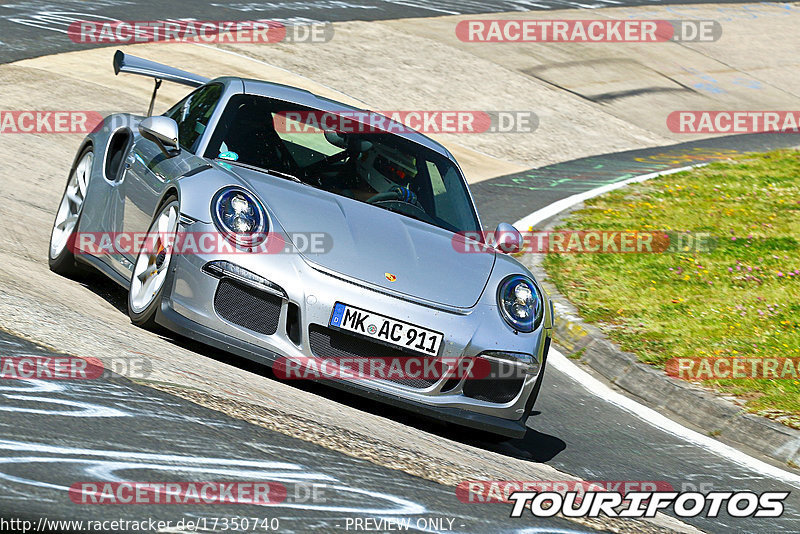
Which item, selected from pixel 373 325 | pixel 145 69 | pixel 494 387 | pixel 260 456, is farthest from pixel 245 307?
pixel 145 69

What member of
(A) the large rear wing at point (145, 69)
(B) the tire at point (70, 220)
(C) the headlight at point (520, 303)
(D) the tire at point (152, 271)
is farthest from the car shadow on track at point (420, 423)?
(A) the large rear wing at point (145, 69)

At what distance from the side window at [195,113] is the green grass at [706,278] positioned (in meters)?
3.30

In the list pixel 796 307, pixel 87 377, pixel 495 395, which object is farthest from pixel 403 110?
pixel 87 377

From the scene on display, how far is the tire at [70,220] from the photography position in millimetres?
6602

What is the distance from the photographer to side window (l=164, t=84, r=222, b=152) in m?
6.25

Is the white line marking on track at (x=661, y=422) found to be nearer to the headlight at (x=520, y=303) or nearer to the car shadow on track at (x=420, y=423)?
the car shadow on track at (x=420, y=423)

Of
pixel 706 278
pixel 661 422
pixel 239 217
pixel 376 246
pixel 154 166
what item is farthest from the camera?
pixel 706 278

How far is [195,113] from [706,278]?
16.4 feet

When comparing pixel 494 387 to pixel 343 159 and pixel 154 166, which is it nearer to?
pixel 343 159

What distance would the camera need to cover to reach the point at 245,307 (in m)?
5.06

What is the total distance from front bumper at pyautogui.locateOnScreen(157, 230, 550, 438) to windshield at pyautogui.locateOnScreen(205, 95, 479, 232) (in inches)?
41.9

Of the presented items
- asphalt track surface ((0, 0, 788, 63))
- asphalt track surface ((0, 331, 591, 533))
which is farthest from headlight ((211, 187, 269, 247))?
asphalt track surface ((0, 0, 788, 63))

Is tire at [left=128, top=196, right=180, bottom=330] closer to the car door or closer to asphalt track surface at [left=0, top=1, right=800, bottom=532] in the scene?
the car door

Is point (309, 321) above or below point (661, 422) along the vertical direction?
above
